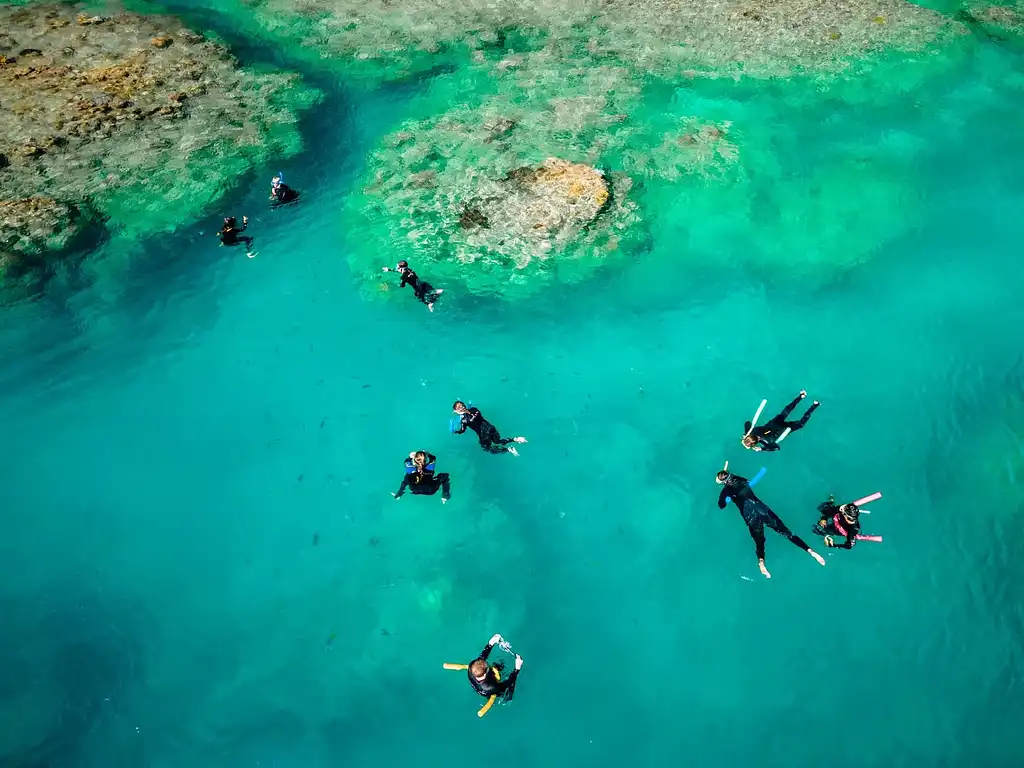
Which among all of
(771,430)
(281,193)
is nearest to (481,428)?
(771,430)

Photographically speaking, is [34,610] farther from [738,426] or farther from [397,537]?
[738,426]

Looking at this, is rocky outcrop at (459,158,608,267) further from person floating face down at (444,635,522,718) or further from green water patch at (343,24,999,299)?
person floating face down at (444,635,522,718)

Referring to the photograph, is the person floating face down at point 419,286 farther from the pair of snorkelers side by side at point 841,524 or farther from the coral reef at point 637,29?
the coral reef at point 637,29

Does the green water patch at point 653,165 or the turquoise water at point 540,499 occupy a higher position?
the green water patch at point 653,165

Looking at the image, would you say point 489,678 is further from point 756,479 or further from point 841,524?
point 841,524

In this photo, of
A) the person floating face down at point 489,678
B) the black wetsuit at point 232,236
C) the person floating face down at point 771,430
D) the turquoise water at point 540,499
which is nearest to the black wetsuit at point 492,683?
the person floating face down at point 489,678

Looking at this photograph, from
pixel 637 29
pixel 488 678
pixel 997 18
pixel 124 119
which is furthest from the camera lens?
pixel 637 29
